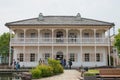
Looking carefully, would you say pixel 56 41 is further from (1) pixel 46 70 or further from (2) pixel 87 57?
(1) pixel 46 70

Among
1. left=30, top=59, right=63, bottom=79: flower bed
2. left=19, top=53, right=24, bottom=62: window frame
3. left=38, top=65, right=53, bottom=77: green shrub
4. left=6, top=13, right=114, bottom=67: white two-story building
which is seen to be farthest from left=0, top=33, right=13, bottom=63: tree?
left=38, top=65, right=53, bottom=77: green shrub

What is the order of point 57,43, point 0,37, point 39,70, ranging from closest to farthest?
point 39,70 → point 57,43 → point 0,37

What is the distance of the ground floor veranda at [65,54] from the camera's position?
46.8 meters

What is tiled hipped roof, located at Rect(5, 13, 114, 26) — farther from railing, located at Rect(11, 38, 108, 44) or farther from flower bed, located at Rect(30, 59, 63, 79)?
flower bed, located at Rect(30, 59, 63, 79)

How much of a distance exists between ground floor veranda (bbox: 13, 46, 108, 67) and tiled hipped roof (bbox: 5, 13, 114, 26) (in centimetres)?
395

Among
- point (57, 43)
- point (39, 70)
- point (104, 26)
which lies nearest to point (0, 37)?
point (57, 43)

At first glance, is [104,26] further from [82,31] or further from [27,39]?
[27,39]

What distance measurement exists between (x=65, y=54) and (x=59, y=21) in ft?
18.6

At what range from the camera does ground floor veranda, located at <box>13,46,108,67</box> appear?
46.8 m

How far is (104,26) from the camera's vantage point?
46469 millimetres

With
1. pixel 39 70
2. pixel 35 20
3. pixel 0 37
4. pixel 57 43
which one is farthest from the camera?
pixel 0 37

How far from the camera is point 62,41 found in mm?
46469

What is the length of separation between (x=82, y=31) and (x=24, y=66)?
11186 mm

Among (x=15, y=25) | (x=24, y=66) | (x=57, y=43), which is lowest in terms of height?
(x=24, y=66)
